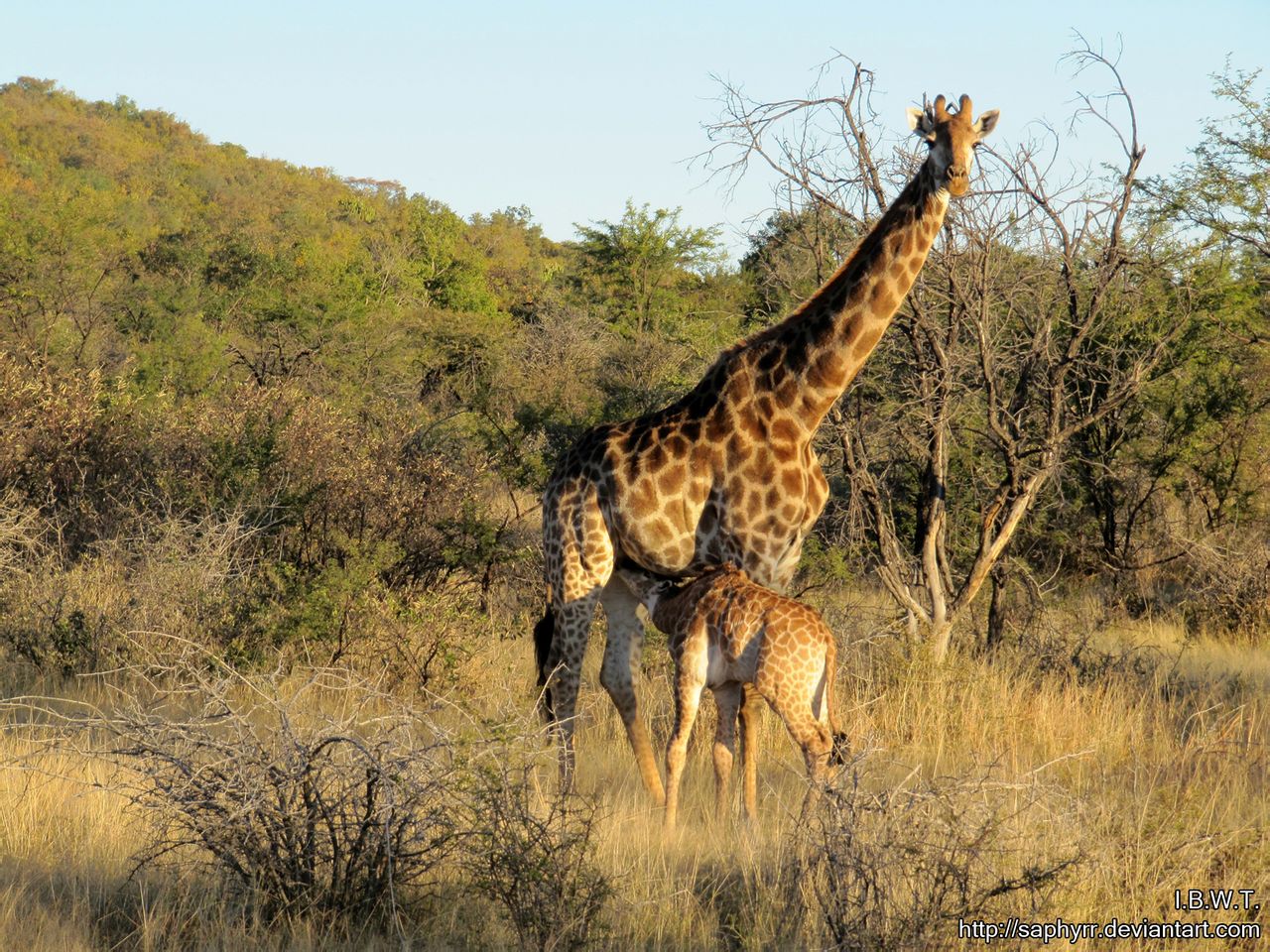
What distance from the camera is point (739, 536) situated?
6.00 m

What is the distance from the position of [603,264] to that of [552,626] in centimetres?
2022

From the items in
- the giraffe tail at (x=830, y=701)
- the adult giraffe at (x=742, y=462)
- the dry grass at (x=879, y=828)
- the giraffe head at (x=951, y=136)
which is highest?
the giraffe head at (x=951, y=136)

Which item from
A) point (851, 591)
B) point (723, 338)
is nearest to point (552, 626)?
point (851, 591)

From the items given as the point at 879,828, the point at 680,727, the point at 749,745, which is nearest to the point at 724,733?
the point at 749,745

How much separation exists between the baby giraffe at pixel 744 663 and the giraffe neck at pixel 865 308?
988 mm

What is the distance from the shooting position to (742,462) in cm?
608

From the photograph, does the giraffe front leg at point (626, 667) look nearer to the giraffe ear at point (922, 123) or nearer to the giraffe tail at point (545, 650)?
the giraffe tail at point (545, 650)

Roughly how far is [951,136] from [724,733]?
2.78m

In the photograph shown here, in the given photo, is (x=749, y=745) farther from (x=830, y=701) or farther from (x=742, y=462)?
(x=742, y=462)

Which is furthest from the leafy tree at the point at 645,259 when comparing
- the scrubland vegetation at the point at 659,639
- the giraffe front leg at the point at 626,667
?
the giraffe front leg at the point at 626,667

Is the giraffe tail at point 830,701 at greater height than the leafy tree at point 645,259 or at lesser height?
lesser

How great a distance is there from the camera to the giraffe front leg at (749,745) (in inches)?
217

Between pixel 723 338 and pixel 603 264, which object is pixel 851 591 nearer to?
pixel 723 338

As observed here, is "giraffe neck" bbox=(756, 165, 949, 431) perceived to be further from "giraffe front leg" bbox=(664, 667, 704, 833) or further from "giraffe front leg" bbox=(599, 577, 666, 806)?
"giraffe front leg" bbox=(664, 667, 704, 833)
